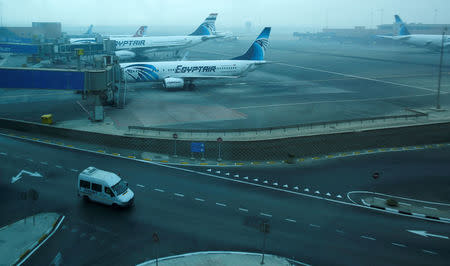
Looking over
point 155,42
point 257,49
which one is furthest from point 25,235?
point 155,42

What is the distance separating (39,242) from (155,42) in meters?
92.1

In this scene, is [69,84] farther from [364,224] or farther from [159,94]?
[364,224]

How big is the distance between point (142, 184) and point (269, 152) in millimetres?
12347

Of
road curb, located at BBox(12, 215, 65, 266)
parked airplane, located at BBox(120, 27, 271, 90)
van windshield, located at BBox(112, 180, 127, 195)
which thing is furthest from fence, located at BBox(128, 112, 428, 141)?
parked airplane, located at BBox(120, 27, 271, 90)

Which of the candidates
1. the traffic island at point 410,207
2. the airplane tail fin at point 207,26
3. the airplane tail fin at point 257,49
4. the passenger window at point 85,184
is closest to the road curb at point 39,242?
the passenger window at point 85,184

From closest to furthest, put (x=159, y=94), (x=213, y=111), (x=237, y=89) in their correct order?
1. (x=213, y=111)
2. (x=159, y=94)
3. (x=237, y=89)

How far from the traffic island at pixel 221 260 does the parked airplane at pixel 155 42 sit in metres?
83.9

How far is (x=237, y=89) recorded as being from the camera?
6359 cm

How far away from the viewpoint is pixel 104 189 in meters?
23.8

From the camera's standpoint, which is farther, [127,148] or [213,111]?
[213,111]

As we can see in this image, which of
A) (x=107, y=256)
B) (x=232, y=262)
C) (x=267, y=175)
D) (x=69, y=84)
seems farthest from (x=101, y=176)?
(x=69, y=84)

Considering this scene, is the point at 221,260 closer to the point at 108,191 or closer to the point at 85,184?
the point at 108,191

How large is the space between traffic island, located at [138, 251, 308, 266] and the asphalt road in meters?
0.54

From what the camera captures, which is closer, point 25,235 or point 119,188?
point 25,235
